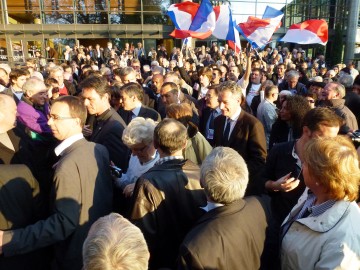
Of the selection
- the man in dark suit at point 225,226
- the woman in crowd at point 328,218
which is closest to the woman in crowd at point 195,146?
the man in dark suit at point 225,226

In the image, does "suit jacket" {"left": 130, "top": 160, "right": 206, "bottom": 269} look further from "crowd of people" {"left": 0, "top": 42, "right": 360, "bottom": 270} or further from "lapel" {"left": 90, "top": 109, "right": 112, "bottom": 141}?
"lapel" {"left": 90, "top": 109, "right": 112, "bottom": 141}

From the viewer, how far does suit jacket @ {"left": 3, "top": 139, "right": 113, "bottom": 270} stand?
2201 mm

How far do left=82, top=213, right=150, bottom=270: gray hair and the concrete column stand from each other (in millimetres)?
28766

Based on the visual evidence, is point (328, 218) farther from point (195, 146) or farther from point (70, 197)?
point (195, 146)

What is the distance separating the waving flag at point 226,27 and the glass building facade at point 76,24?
14222 mm

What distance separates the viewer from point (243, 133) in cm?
395

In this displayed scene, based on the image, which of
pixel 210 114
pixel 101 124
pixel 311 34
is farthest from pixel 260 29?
pixel 101 124

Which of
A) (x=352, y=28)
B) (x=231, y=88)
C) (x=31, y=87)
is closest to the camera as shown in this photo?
(x=231, y=88)


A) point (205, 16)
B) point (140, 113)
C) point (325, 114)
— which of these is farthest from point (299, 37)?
point (325, 114)

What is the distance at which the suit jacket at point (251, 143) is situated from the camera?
3.85 m

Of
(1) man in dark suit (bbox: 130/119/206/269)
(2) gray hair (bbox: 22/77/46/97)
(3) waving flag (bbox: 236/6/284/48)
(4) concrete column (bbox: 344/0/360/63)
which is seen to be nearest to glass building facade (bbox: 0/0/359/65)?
(4) concrete column (bbox: 344/0/360/63)

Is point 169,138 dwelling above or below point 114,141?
above

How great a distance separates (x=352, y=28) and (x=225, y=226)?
29.2m

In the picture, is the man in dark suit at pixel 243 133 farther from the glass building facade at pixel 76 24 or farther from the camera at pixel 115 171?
the glass building facade at pixel 76 24
